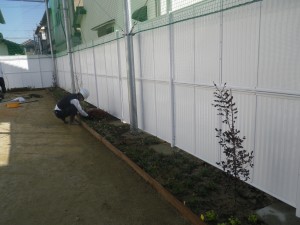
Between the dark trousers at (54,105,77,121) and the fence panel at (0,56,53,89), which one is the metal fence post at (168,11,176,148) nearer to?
the dark trousers at (54,105,77,121)

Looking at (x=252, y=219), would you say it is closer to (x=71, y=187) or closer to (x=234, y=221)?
(x=234, y=221)

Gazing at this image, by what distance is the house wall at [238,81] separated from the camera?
287 cm

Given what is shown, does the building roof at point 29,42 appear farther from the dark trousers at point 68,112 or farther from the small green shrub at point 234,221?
the small green shrub at point 234,221

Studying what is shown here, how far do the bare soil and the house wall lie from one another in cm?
16

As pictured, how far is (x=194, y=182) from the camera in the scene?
3.87 m

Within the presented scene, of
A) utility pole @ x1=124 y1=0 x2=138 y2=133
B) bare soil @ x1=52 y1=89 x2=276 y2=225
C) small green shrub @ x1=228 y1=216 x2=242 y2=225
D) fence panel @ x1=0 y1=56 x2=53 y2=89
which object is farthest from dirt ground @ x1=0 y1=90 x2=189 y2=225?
fence panel @ x1=0 y1=56 x2=53 y2=89

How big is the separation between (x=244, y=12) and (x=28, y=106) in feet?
37.7

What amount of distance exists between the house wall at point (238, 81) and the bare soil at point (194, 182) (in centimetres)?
16

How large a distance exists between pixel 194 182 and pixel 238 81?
154 centimetres

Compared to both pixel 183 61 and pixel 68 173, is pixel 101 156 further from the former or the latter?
pixel 183 61

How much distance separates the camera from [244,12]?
324 centimetres

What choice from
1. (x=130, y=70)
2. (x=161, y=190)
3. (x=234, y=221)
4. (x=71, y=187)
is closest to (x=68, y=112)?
(x=130, y=70)

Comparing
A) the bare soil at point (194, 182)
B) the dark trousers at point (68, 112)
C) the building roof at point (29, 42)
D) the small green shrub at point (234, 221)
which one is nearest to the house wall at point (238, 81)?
the bare soil at point (194, 182)

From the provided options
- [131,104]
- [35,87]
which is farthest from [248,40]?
[35,87]
